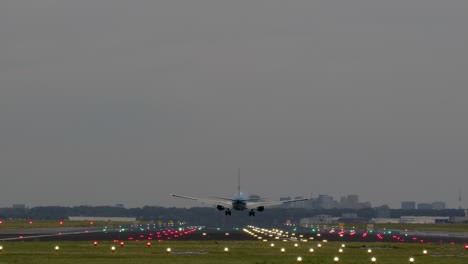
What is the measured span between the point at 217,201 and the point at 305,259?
77734 mm

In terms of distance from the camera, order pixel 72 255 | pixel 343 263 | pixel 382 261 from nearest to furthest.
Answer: pixel 343 263 < pixel 382 261 < pixel 72 255

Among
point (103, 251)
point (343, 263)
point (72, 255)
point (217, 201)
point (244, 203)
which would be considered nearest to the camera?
point (343, 263)

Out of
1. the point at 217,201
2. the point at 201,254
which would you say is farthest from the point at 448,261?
the point at 217,201

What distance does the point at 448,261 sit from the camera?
6475cm

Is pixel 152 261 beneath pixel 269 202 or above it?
beneath

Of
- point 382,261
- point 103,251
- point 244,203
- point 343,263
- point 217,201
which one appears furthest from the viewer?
point 217,201

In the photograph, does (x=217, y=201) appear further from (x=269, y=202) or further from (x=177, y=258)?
(x=177, y=258)

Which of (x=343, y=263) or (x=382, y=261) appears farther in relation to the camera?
(x=382, y=261)

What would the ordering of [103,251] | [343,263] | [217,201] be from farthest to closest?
[217,201], [103,251], [343,263]

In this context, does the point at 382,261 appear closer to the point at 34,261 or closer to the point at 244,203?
the point at 34,261

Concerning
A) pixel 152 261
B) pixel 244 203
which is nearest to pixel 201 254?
pixel 152 261

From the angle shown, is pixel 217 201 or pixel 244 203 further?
pixel 217 201

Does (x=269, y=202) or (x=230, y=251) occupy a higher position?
(x=269, y=202)

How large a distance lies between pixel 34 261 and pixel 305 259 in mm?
20652
